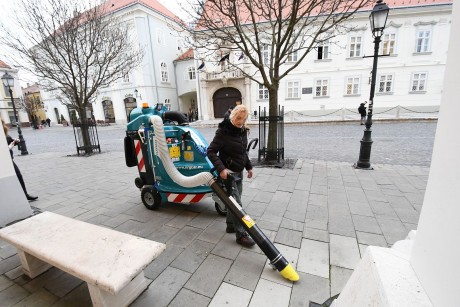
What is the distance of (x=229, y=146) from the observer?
293 cm

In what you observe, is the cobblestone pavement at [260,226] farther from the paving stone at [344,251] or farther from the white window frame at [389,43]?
the white window frame at [389,43]

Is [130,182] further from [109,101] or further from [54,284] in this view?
Result: [109,101]

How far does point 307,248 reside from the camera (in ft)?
9.28

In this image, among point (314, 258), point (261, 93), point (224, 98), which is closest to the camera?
point (314, 258)

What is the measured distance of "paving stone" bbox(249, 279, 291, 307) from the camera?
2.05 meters

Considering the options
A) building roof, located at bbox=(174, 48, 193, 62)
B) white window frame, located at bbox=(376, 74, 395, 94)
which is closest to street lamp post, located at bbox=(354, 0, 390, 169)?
white window frame, located at bbox=(376, 74, 395, 94)

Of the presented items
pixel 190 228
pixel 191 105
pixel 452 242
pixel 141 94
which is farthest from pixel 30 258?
pixel 191 105

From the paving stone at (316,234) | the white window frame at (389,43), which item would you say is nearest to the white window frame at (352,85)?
the white window frame at (389,43)

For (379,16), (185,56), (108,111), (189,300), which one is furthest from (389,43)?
(108,111)

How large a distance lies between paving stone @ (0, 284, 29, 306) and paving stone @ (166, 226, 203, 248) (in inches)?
57.6

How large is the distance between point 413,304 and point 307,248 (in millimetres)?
1916

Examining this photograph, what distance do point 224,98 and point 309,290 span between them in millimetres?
23869

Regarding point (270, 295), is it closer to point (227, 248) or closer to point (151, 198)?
point (227, 248)

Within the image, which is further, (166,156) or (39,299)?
(166,156)
